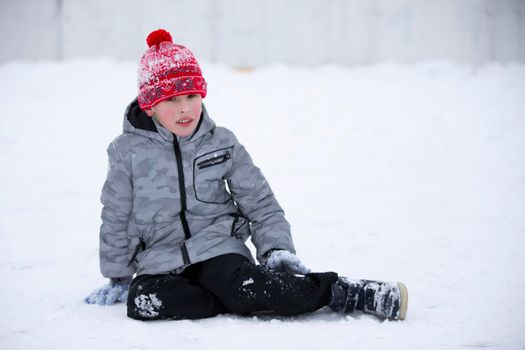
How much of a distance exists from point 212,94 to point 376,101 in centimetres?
156

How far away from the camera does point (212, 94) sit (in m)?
6.70

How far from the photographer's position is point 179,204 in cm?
233

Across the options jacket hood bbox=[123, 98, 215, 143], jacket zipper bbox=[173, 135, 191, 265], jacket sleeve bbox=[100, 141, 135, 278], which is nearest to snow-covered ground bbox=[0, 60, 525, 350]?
jacket sleeve bbox=[100, 141, 135, 278]

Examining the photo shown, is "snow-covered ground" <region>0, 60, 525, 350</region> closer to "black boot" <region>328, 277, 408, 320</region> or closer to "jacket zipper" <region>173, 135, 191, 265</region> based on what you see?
"black boot" <region>328, 277, 408, 320</region>

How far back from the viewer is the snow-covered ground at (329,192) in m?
2.03

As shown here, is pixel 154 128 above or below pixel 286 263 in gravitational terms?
above

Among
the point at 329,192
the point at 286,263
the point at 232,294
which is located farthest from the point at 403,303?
the point at 329,192

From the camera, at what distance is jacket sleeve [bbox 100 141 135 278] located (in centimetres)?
234

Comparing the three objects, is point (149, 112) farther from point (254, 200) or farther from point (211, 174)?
point (254, 200)

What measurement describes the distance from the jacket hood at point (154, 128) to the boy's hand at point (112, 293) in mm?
518

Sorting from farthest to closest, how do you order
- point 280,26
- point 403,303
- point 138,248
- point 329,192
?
point 280,26 < point 329,192 < point 138,248 < point 403,303

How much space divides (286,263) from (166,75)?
0.74 meters

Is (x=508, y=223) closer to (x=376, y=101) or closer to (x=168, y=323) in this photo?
(x=168, y=323)

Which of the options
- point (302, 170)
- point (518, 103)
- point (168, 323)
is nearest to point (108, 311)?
point (168, 323)
